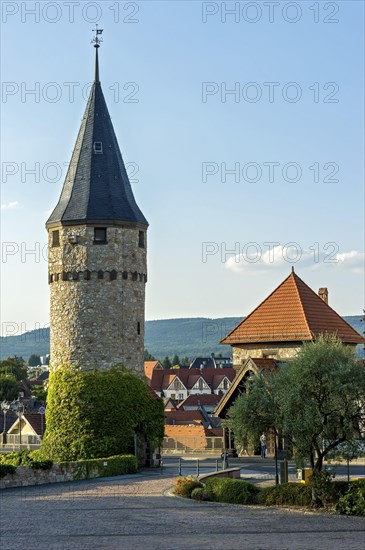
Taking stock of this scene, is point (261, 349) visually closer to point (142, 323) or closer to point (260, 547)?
point (142, 323)

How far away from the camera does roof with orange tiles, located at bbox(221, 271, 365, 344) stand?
5419 cm

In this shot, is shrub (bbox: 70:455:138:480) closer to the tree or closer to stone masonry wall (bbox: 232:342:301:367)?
the tree

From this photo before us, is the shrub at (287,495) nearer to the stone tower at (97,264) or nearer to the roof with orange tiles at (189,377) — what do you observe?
the stone tower at (97,264)

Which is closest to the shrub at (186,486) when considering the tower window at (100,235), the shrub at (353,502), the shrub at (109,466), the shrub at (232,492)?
the shrub at (232,492)

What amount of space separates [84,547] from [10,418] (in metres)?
61.7

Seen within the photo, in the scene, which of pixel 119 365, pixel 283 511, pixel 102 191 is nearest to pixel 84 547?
pixel 283 511

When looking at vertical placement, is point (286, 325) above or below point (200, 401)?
above

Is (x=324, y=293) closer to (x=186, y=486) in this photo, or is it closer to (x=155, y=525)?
(x=186, y=486)

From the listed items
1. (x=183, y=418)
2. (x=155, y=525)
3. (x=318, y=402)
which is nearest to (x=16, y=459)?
(x=318, y=402)

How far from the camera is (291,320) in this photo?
54.7 m

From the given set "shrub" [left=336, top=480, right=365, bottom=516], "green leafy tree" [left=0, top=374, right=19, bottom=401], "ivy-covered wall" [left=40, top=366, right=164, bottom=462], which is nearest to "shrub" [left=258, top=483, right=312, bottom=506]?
"shrub" [left=336, top=480, right=365, bottom=516]

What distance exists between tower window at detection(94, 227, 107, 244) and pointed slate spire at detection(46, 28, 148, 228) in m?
0.42

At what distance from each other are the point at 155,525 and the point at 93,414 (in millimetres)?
19037

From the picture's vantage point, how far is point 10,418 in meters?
83.2
